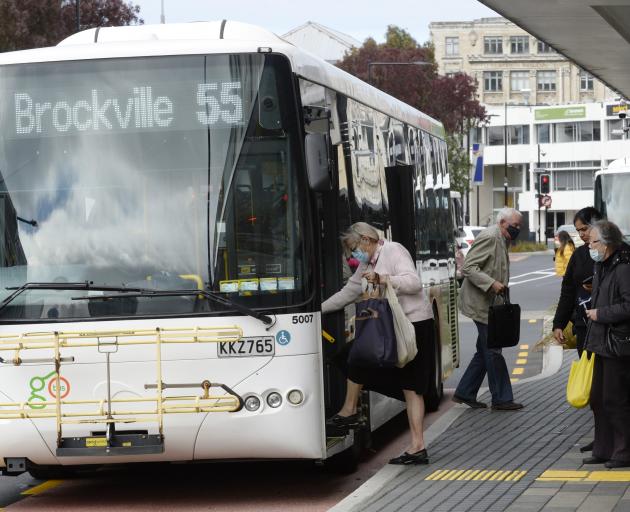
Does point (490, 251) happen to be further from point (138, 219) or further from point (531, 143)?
point (531, 143)

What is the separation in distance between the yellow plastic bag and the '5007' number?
2201mm

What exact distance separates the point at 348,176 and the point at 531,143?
117430 millimetres

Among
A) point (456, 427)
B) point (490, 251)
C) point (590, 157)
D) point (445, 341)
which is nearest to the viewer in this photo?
point (456, 427)

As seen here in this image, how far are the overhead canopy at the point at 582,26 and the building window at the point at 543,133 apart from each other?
4346 inches

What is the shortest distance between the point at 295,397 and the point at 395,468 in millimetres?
1305

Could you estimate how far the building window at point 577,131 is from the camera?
125113 mm

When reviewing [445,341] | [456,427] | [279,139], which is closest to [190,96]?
[279,139]

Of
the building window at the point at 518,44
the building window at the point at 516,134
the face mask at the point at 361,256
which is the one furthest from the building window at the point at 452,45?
the face mask at the point at 361,256

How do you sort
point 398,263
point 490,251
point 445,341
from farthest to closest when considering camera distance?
point 445,341, point 490,251, point 398,263

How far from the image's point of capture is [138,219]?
9.55 m

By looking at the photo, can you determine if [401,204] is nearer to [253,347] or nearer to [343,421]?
[343,421]

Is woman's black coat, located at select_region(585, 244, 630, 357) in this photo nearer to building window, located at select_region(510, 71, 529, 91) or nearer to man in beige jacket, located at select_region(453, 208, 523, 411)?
man in beige jacket, located at select_region(453, 208, 523, 411)

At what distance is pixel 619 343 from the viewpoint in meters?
9.99

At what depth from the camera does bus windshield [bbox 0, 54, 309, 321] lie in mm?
9508
